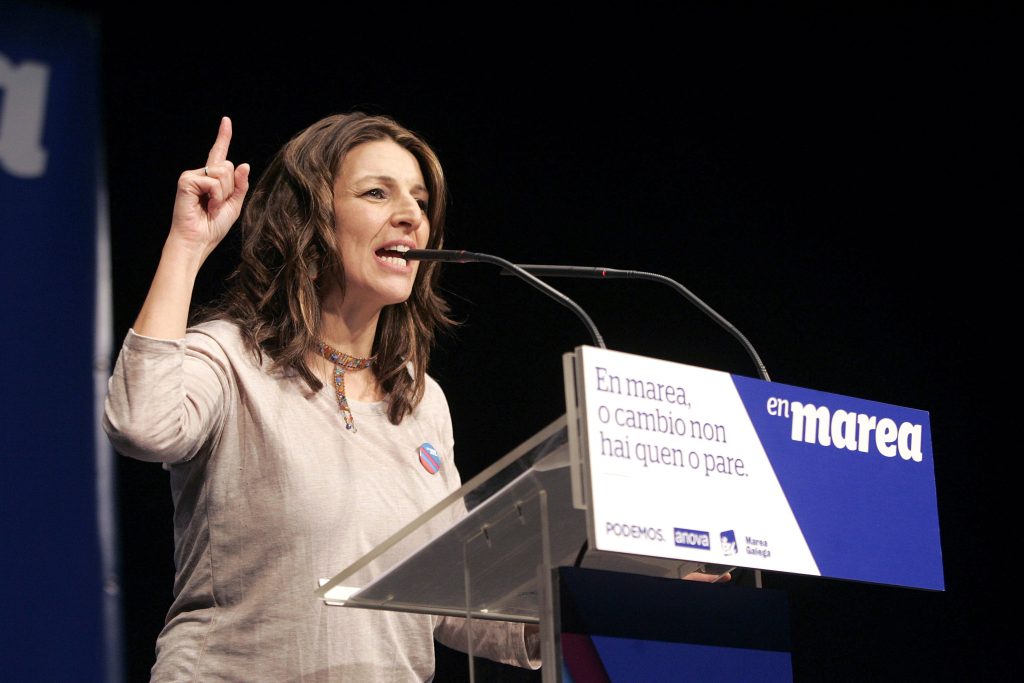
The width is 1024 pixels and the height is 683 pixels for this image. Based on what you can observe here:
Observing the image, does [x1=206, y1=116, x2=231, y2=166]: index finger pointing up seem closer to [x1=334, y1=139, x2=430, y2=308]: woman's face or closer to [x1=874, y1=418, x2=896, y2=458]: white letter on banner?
[x1=334, y1=139, x2=430, y2=308]: woman's face

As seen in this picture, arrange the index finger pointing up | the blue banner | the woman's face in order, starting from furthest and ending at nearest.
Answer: the blue banner, the woman's face, the index finger pointing up

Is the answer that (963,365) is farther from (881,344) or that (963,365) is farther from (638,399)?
(638,399)

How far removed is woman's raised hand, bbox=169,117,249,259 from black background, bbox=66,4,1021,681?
4.97 feet

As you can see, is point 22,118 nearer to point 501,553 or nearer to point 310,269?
point 310,269

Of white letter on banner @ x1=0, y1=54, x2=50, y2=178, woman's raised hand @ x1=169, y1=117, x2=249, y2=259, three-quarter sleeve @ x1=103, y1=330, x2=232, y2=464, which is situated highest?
white letter on banner @ x1=0, y1=54, x2=50, y2=178

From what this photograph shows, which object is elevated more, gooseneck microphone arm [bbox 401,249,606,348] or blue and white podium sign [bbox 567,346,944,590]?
gooseneck microphone arm [bbox 401,249,606,348]

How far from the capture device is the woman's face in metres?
2.10

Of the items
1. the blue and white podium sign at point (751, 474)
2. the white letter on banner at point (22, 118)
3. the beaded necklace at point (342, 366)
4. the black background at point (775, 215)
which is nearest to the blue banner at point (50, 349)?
the white letter on banner at point (22, 118)

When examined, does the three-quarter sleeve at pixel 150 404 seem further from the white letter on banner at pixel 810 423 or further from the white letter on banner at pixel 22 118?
the white letter on banner at pixel 22 118

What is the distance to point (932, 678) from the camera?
3.32 m

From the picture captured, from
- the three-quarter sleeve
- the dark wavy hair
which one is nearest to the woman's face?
the dark wavy hair

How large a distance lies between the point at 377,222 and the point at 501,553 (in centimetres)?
89

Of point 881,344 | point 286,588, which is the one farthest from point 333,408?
point 881,344

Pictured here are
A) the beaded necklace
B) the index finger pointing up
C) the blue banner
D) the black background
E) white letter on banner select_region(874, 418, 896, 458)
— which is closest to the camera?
white letter on banner select_region(874, 418, 896, 458)
